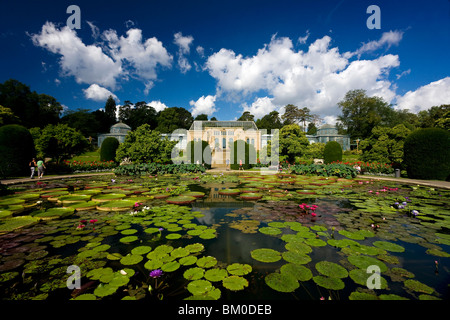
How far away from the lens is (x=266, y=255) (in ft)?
9.11

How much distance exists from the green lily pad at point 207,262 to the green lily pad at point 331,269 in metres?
1.38

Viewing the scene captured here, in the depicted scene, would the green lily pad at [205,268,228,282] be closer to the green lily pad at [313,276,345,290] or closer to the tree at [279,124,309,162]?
the green lily pad at [313,276,345,290]

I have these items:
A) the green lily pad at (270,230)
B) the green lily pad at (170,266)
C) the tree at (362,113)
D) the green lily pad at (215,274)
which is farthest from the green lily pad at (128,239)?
the tree at (362,113)

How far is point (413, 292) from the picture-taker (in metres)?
1.97

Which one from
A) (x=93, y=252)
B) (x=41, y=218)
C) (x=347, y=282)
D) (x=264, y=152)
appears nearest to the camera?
(x=347, y=282)

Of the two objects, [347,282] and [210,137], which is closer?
[347,282]

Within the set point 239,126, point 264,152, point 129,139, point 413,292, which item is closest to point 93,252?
point 413,292

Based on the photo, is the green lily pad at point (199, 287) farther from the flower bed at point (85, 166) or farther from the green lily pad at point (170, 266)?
the flower bed at point (85, 166)

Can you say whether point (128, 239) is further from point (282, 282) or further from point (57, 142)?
point (57, 142)

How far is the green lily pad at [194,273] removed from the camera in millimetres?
2236

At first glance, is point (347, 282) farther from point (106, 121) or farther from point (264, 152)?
point (106, 121)

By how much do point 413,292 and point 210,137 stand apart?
124 feet

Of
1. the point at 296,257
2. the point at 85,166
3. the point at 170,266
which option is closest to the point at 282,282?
the point at 296,257
